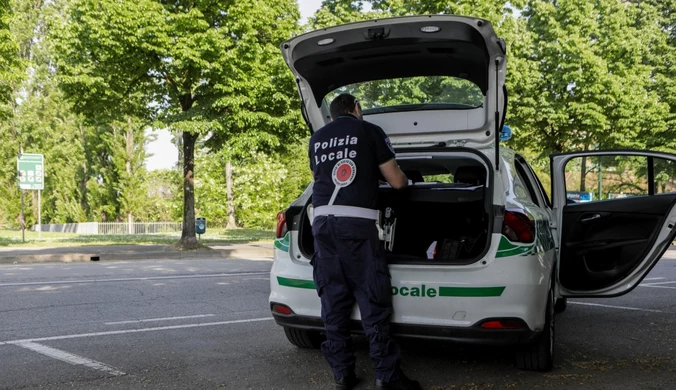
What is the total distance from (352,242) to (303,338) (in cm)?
152

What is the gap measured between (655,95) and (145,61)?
21.4 m

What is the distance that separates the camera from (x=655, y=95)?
28422 mm

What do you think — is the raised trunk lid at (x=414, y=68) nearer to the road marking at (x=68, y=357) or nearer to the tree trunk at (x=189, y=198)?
the road marking at (x=68, y=357)

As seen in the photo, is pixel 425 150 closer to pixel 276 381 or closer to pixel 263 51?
pixel 276 381

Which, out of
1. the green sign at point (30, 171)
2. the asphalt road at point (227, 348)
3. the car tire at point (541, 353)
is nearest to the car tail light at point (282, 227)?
the asphalt road at point (227, 348)

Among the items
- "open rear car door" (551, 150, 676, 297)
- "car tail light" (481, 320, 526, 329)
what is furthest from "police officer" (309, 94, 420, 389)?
"open rear car door" (551, 150, 676, 297)

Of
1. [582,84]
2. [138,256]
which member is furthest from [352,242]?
[582,84]

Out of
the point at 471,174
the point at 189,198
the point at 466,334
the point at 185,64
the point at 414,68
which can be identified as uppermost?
the point at 185,64

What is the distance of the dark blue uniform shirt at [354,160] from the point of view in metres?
4.07

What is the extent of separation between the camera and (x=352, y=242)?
4.04 metres

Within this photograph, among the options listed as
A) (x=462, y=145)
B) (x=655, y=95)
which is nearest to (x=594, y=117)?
(x=655, y=95)

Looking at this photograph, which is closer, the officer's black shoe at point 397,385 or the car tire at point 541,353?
the officer's black shoe at point 397,385

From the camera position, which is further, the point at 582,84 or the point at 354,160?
the point at 582,84

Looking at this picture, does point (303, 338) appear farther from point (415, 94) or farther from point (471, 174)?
point (415, 94)
